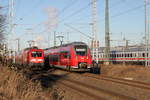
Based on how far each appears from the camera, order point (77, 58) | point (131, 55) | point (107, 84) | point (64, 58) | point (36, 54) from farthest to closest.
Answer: point (131, 55)
point (36, 54)
point (64, 58)
point (77, 58)
point (107, 84)

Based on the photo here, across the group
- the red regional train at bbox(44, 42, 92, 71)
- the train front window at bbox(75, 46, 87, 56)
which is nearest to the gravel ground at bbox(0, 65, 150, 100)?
the red regional train at bbox(44, 42, 92, 71)

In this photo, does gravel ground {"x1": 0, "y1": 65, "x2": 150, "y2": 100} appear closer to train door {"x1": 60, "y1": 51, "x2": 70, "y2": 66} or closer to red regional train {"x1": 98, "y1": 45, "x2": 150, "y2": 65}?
train door {"x1": 60, "y1": 51, "x2": 70, "y2": 66}

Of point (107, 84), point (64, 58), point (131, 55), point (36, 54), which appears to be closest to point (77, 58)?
point (64, 58)

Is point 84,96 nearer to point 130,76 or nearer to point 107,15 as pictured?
point 130,76

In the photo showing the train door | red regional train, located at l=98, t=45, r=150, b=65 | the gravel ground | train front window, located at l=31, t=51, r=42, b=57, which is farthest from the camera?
red regional train, located at l=98, t=45, r=150, b=65

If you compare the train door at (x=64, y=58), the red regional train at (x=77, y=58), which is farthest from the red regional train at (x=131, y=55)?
the red regional train at (x=77, y=58)

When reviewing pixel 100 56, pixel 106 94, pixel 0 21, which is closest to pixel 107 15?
pixel 100 56

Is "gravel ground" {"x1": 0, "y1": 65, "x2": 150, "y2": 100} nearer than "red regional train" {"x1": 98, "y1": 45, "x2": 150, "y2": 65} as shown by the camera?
Yes

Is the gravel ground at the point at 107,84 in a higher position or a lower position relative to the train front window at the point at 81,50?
lower

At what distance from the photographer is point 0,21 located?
1548 cm

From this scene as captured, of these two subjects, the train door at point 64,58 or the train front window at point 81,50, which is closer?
the train front window at point 81,50

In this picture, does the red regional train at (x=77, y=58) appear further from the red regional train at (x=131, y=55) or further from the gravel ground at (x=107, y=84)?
the red regional train at (x=131, y=55)

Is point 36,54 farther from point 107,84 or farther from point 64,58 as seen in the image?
point 107,84

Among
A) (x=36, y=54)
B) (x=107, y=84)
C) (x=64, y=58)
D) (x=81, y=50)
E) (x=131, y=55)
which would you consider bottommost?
(x=107, y=84)
